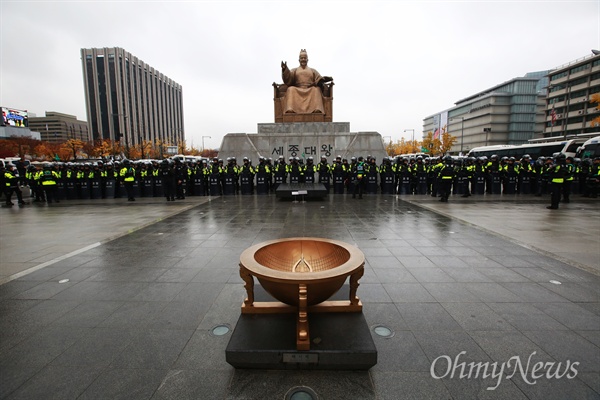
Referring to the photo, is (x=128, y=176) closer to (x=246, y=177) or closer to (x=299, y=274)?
(x=246, y=177)

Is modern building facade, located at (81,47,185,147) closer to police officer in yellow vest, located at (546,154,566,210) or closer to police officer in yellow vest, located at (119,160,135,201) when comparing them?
police officer in yellow vest, located at (119,160,135,201)

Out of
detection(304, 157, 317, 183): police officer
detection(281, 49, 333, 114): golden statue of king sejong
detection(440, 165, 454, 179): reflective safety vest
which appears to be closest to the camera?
detection(440, 165, 454, 179): reflective safety vest

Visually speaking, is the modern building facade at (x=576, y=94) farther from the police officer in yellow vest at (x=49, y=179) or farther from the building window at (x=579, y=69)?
the police officer in yellow vest at (x=49, y=179)

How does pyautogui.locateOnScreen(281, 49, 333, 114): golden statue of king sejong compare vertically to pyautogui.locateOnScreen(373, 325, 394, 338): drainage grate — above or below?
above

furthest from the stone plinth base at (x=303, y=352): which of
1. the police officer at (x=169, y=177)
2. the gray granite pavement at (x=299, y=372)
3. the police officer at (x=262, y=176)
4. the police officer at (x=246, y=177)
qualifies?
the police officer at (x=246, y=177)

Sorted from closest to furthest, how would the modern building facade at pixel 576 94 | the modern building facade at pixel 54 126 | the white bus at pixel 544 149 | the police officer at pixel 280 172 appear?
the police officer at pixel 280 172 → the white bus at pixel 544 149 → the modern building facade at pixel 576 94 → the modern building facade at pixel 54 126

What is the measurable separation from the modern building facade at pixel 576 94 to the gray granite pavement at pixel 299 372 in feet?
169

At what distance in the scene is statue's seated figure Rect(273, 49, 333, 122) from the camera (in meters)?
17.5

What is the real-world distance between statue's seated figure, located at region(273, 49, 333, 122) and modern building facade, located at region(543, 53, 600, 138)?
141ft

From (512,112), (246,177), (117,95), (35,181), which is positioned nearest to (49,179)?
(35,181)

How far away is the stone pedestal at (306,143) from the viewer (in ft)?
57.0

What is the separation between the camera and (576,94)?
163ft

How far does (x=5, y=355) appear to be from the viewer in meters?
2.73
